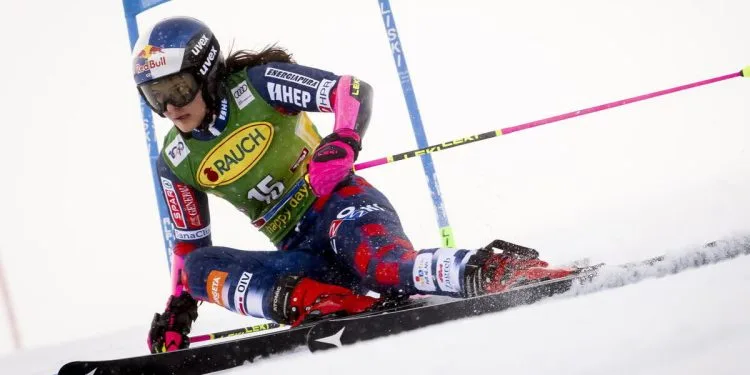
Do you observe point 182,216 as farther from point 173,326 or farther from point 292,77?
point 292,77

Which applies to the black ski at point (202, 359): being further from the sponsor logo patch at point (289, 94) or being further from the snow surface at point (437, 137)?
the snow surface at point (437, 137)

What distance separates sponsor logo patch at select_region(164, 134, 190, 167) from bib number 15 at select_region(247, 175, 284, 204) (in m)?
0.28

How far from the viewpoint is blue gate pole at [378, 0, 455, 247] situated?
12.7ft

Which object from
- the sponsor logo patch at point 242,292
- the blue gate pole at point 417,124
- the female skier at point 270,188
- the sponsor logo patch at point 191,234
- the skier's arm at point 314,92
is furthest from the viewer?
the blue gate pole at point 417,124

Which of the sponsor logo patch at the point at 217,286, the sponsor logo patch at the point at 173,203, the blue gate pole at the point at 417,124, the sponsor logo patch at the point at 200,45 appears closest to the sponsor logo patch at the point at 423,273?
the sponsor logo patch at the point at 217,286

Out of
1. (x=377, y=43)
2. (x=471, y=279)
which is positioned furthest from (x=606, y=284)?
(x=377, y=43)

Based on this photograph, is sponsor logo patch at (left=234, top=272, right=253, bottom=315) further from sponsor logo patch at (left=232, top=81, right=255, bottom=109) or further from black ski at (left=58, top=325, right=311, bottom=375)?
sponsor logo patch at (left=232, top=81, right=255, bottom=109)

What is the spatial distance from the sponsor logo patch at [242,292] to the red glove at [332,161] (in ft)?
1.18

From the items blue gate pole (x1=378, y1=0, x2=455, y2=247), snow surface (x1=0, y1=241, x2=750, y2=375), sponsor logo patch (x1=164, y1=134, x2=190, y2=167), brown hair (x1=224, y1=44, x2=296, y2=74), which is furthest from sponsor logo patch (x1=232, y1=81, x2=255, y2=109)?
blue gate pole (x1=378, y1=0, x2=455, y2=247)

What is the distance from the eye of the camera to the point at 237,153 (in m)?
2.75

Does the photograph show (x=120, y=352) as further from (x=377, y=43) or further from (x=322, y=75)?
(x=377, y=43)

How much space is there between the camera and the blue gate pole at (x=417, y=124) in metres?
3.88

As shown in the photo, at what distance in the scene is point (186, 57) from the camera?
2551 mm

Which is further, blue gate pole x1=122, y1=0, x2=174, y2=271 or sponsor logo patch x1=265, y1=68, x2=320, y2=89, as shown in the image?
blue gate pole x1=122, y1=0, x2=174, y2=271
